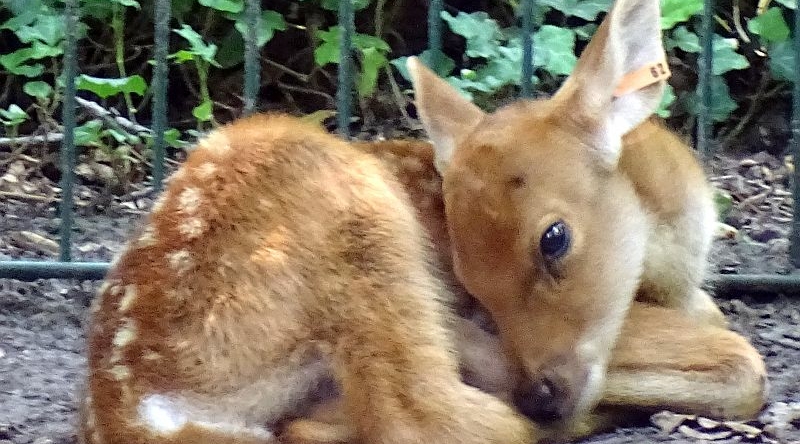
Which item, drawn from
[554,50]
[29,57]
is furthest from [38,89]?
[554,50]

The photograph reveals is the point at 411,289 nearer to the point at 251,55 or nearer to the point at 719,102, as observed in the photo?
the point at 251,55

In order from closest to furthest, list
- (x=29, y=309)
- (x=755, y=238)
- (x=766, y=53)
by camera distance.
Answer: (x=29, y=309) < (x=755, y=238) < (x=766, y=53)

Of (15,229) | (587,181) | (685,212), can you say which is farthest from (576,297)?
(15,229)

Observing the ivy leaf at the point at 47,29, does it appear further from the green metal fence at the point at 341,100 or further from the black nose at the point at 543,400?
the black nose at the point at 543,400

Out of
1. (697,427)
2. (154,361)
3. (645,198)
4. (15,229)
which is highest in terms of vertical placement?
(645,198)

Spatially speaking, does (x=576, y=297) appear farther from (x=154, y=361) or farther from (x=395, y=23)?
(x=395, y=23)

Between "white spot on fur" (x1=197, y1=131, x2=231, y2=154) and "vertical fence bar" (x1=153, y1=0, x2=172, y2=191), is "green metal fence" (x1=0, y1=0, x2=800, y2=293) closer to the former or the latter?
"vertical fence bar" (x1=153, y1=0, x2=172, y2=191)

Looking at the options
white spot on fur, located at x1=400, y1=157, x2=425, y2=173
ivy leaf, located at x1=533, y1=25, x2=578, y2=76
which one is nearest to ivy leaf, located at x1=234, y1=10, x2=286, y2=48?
A: ivy leaf, located at x1=533, y1=25, x2=578, y2=76
